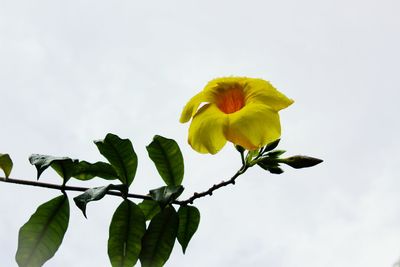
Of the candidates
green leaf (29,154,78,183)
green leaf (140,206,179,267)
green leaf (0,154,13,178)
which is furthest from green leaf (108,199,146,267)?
green leaf (0,154,13,178)

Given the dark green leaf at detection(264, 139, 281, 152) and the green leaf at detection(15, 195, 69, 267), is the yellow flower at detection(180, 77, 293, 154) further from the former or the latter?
the green leaf at detection(15, 195, 69, 267)

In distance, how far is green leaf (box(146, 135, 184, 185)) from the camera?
1.19 metres

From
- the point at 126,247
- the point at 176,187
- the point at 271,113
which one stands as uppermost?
the point at 271,113

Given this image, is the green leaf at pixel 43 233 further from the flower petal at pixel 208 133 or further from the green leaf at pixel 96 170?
the flower petal at pixel 208 133

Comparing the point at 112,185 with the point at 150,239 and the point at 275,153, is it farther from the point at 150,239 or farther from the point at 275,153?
the point at 275,153

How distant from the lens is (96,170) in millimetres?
1182

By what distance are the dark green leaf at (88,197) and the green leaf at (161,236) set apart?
0.14 metres

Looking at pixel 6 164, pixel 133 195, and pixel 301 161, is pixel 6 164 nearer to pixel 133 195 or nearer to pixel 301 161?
pixel 133 195

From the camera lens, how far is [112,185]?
1.09 m

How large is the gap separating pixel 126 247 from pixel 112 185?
142 millimetres

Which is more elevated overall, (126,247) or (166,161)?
(166,161)

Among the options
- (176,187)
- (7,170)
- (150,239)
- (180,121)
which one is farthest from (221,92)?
(7,170)

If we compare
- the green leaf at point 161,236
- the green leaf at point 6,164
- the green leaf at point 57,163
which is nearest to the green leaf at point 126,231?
the green leaf at point 161,236

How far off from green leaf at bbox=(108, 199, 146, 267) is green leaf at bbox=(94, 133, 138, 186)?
6 centimetres
